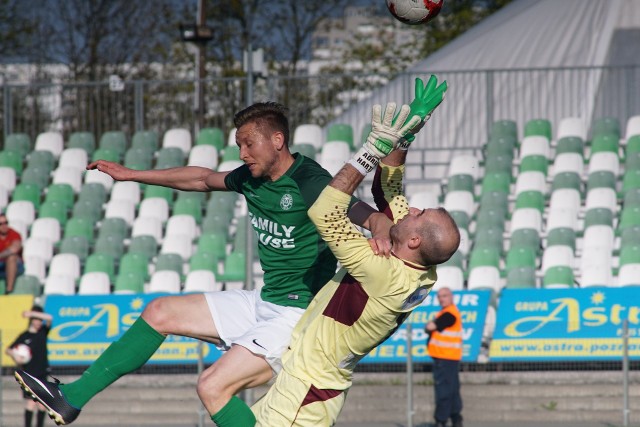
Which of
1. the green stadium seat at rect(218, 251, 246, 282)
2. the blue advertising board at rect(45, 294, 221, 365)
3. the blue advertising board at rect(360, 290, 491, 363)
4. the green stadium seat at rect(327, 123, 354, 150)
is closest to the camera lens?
the blue advertising board at rect(360, 290, 491, 363)

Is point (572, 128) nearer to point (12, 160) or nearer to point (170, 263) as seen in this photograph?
point (170, 263)

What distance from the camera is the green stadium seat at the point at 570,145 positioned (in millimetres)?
17281

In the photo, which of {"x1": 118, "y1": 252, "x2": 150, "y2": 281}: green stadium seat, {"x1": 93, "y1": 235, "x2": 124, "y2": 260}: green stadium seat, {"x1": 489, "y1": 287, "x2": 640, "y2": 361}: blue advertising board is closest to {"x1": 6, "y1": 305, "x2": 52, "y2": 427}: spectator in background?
{"x1": 118, "y1": 252, "x2": 150, "y2": 281}: green stadium seat

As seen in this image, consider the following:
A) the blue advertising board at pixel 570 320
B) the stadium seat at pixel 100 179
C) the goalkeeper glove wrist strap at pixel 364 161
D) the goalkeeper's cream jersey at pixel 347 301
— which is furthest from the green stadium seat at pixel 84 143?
the goalkeeper glove wrist strap at pixel 364 161

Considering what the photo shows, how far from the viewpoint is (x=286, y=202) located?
6262 mm

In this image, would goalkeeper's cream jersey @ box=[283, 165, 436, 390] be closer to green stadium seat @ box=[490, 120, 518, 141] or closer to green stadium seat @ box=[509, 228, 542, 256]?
green stadium seat @ box=[509, 228, 542, 256]

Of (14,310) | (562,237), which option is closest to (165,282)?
(14,310)

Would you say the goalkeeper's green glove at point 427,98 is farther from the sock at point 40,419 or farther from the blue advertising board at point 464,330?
the sock at point 40,419

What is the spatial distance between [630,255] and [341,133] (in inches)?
210

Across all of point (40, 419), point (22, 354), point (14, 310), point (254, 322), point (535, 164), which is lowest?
point (40, 419)

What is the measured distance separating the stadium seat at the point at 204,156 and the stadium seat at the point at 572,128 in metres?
5.27

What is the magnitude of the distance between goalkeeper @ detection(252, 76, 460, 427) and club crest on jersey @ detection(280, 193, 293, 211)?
46 cm

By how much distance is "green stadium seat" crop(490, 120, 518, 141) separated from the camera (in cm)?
1794

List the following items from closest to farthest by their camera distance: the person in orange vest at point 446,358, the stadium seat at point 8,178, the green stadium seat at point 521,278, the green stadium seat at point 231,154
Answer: the person in orange vest at point 446,358 → the green stadium seat at point 521,278 → the green stadium seat at point 231,154 → the stadium seat at point 8,178
